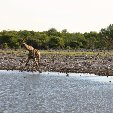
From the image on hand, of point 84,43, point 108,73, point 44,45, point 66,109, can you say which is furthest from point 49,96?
point 84,43

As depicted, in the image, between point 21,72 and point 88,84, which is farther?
point 21,72

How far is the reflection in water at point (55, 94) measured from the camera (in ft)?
64.6

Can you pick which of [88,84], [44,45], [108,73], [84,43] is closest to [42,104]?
[88,84]

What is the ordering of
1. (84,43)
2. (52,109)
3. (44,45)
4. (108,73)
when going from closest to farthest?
1. (52,109)
2. (108,73)
3. (44,45)
4. (84,43)

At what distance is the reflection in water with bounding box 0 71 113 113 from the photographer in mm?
19688

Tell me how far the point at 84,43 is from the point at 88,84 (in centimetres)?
9458

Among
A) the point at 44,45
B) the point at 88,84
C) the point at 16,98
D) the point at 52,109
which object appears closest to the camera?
the point at 52,109

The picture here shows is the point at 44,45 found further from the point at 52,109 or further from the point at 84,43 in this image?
the point at 52,109

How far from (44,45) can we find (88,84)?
82356 millimetres

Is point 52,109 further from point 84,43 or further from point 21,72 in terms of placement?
point 84,43

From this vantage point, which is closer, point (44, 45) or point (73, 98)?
point (73, 98)

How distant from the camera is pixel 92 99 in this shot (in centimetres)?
2253

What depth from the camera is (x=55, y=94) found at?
24031 millimetres

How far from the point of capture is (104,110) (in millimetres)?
19500
